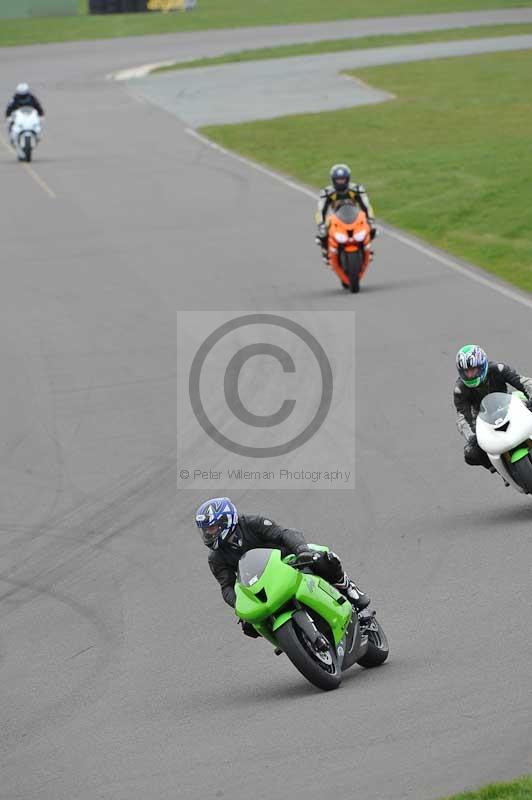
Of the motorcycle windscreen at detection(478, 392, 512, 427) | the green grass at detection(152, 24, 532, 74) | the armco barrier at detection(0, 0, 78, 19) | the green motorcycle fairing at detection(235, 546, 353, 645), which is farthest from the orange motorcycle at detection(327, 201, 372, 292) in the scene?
the armco barrier at detection(0, 0, 78, 19)

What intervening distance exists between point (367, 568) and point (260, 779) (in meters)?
4.66

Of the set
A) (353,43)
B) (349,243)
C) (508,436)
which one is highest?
(508,436)

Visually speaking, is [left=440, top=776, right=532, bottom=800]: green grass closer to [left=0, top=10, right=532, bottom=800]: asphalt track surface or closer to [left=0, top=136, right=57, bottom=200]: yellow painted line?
[left=0, top=10, right=532, bottom=800]: asphalt track surface

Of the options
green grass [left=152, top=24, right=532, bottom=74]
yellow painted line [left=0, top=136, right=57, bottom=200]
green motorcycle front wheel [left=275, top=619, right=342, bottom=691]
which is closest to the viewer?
green motorcycle front wheel [left=275, top=619, right=342, bottom=691]

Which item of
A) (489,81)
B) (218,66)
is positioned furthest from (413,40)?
(489,81)

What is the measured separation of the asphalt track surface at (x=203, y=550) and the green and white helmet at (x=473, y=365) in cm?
128

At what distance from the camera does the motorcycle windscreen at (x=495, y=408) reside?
1352 centimetres

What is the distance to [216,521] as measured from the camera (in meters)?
10.5

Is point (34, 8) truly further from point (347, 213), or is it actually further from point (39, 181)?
point (347, 213)

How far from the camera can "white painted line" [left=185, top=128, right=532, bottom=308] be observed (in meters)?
23.9
